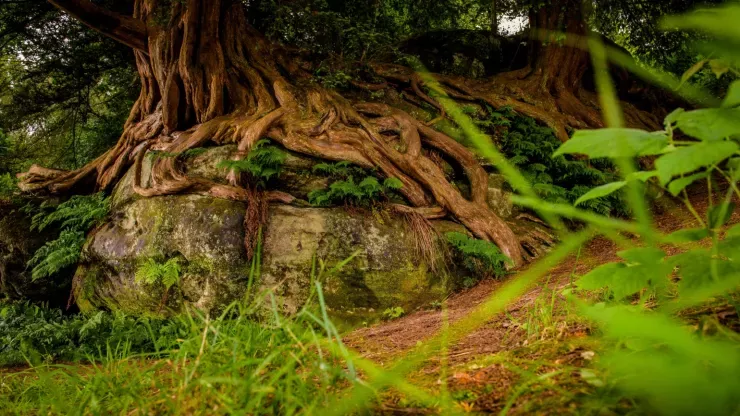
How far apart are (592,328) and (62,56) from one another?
9.13 meters

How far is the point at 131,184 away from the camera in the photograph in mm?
5547

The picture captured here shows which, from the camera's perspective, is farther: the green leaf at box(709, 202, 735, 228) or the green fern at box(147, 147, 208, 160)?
the green fern at box(147, 147, 208, 160)

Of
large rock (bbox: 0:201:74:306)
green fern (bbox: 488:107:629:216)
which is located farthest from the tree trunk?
green fern (bbox: 488:107:629:216)

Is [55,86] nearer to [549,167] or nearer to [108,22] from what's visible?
[108,22]

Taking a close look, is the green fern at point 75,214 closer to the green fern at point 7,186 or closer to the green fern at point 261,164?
the green fern at point 7,186

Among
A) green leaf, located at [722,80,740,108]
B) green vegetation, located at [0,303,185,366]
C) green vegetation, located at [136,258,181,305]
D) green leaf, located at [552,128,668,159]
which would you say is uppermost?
green leaf, located at [722,80,740,108]

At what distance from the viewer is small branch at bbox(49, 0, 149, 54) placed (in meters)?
4.85

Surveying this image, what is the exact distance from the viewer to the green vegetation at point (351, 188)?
4.56m

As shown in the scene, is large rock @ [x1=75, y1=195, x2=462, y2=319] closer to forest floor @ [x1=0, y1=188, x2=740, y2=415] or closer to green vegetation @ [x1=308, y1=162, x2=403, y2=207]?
green vegetation @ [x1=308, y1=162, x2=403, y2=207]

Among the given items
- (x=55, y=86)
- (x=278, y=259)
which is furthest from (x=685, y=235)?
(x=55, y=86)

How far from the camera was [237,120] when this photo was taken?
17.9 ft

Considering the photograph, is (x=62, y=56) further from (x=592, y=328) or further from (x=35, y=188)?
(x=592, y=328)

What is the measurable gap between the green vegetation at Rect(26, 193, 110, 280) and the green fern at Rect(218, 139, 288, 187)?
2.44 meters

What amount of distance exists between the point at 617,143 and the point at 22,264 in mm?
7638
